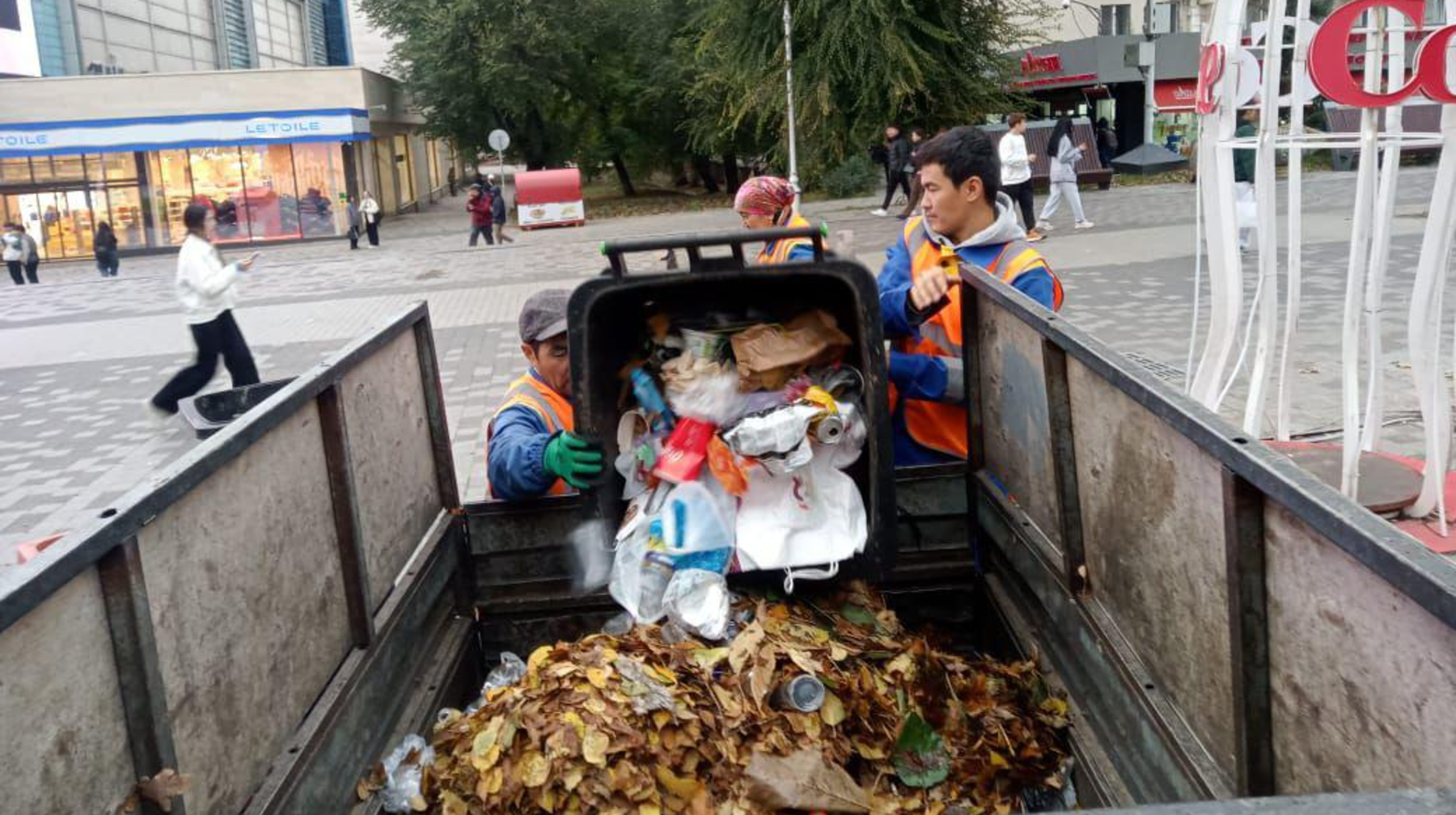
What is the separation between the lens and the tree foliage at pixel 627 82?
19734 mm

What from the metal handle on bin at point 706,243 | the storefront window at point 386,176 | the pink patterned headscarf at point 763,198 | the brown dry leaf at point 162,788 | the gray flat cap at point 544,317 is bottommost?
the brown dry leaf at point 162,788

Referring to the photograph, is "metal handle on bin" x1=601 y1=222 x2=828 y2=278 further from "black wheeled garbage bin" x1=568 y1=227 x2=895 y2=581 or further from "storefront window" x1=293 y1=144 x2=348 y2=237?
"storefront window" x1=293 y1=144 x2=348 y2=237

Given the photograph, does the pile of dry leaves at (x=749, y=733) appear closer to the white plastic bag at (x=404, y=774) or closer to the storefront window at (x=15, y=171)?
the white plastic bag at (x=404, y=774)

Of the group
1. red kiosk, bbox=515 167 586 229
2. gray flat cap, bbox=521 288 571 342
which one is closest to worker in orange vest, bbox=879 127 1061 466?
gray flat cap, bbox=521 288 571 342

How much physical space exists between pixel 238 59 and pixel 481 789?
1952 inches

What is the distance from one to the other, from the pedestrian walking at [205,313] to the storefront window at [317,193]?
77.6 ft

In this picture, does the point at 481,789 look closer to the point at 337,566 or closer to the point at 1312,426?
the point at 337,566

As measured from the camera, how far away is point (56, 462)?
8477mm

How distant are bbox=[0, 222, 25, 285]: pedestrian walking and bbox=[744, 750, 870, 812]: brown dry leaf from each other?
25.4 m

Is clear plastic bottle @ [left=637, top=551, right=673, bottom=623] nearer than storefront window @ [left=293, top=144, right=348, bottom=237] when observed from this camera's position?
Yes

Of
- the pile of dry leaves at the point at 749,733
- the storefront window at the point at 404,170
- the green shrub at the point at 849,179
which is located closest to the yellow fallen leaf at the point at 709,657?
the pile of dry leaves at the point at 749,733

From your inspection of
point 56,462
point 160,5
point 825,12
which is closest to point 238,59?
point 160,5

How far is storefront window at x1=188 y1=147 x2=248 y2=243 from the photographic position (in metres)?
31.0

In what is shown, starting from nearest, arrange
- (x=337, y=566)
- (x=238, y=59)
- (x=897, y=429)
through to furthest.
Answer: (x=337, y=566)
(x=897, y=429)
(x=238, y=59)
